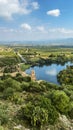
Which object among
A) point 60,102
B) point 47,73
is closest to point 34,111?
point 60,102

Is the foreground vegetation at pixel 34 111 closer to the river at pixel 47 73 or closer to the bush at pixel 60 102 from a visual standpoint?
the bush at pixel 60 102

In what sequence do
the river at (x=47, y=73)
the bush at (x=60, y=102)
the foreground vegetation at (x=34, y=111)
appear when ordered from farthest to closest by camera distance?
the river at (x=47, y=73) < the bush at (x=60, y=102) < the foreground vegetation at (x=34, y=111)

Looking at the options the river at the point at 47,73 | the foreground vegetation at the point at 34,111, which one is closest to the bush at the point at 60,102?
the foreground vegetation at the point at 34,111

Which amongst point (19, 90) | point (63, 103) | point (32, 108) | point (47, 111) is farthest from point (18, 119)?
point (19, 90)

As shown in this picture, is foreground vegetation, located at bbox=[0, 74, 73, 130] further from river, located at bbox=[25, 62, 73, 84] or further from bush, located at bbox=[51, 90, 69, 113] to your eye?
river, located at bbox=[25, 62, 73, 84]

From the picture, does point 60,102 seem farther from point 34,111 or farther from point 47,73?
point 47,73

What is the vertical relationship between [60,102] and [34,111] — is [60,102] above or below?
below

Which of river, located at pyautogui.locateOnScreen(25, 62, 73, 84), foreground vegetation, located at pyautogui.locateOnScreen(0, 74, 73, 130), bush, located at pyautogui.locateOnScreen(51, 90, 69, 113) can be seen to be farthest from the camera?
river, located at pyautogui.locateOnScreen(25, 62, 73, 84)

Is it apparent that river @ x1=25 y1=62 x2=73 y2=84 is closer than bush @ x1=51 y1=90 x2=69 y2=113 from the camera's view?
No

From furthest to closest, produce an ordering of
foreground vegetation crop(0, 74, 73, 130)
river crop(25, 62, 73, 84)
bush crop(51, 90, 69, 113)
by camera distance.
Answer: river crop(25, 62, 73, 84) → bush crop(51, 90, 69, 113) → foreground vegetation crop(0, 74, 73, 130)

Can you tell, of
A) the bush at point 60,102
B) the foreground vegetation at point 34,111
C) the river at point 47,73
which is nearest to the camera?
the foreground vegetation at point 34,111

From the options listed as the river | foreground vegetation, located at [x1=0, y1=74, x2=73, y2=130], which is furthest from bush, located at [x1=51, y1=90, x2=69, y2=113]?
the river
